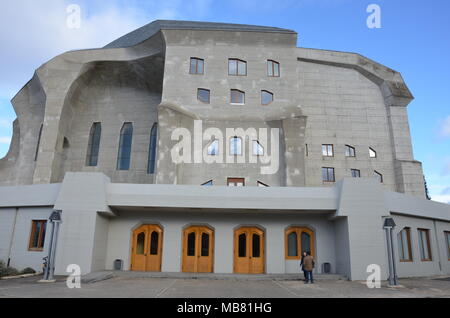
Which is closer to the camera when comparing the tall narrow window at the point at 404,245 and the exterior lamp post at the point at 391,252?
the exterior lamp post at the point at 391,252

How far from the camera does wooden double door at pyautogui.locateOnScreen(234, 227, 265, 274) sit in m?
16.4

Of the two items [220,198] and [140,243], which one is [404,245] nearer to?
[220,198]

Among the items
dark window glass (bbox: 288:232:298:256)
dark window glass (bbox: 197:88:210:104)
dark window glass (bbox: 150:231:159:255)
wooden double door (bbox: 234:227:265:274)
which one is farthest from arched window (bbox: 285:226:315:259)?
dark window glass (bbox: 197:88:210:104)

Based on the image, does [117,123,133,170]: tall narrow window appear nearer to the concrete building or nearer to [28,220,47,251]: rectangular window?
the concrete building

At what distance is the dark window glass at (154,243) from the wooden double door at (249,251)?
386cm

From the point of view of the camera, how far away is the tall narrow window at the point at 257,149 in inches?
918

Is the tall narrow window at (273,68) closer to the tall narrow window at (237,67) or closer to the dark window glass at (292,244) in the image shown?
the tall narrow window at (237,67)

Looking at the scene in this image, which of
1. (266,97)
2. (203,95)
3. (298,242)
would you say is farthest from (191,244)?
(266,97)

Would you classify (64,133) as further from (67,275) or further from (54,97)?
(67,275)

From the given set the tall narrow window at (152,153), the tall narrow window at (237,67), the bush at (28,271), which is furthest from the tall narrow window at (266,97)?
the bush at (28,271)

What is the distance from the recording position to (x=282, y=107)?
24.5 meters

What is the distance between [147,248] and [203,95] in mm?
12105
